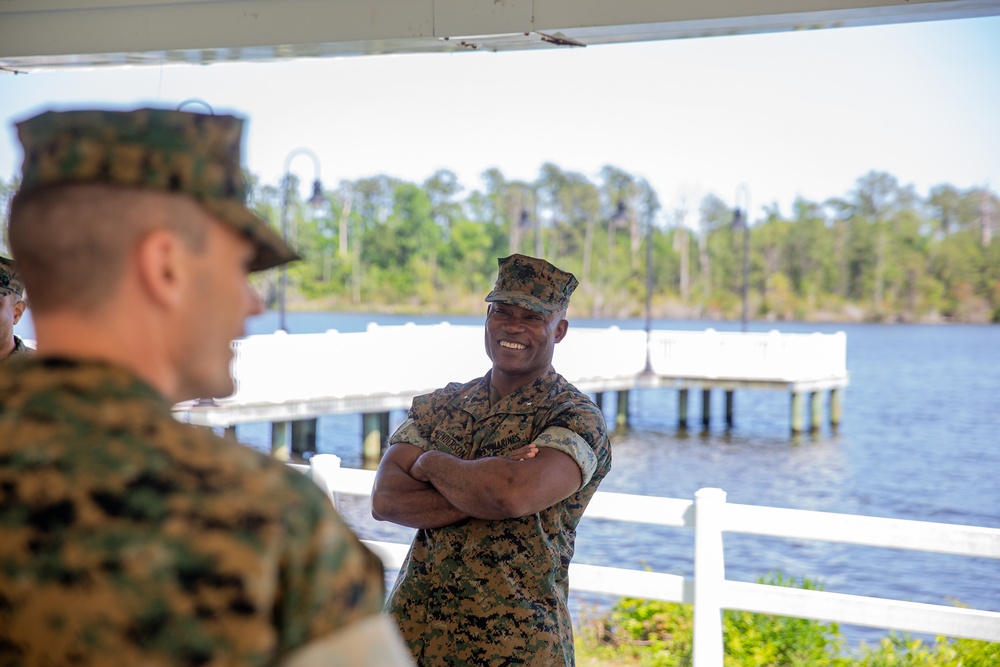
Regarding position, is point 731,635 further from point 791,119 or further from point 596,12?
point 791,119

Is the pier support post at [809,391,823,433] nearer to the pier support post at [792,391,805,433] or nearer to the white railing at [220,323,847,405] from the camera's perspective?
the pier support post at [792,391,805,433]

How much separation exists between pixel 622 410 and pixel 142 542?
31.4m

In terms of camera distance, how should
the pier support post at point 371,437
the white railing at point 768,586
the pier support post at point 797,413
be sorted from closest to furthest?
1. the white railing at point 768,586
2. the pier support post at point 371,437
3. the pier support post at point 797,413

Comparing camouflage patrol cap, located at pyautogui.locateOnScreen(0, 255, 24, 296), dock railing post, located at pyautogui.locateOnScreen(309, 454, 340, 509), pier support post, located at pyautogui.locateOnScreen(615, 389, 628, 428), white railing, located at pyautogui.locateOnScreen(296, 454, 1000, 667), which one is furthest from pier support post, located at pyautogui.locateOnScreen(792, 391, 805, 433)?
camouflage patrol cap, located at pyautogui.locateOnScreen(0, 255, 24, 296)

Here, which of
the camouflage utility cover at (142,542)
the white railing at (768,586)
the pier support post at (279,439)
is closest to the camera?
the camouflage utility cover at (142,542)

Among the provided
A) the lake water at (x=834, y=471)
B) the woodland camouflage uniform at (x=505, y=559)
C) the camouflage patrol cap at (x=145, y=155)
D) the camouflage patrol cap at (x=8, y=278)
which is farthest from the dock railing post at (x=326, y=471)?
the camouflage patrol cap at (x=145, y=155)

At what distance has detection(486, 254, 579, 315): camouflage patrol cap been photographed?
312cm

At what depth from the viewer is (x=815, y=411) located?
33281mm

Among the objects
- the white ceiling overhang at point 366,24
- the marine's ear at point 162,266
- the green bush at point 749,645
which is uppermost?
the white ceiling overhang at point 366,24

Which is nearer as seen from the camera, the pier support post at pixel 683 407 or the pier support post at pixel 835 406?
the pier support post at pixel 835 406

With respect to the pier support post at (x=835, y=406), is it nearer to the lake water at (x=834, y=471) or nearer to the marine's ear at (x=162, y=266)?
the lake water at (x=834, y=471)

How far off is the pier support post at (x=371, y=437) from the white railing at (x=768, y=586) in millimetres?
19225

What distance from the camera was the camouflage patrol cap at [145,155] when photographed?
3.32 feet

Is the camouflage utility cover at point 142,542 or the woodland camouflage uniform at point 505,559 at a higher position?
the camouflage utility cover at point 142,542
